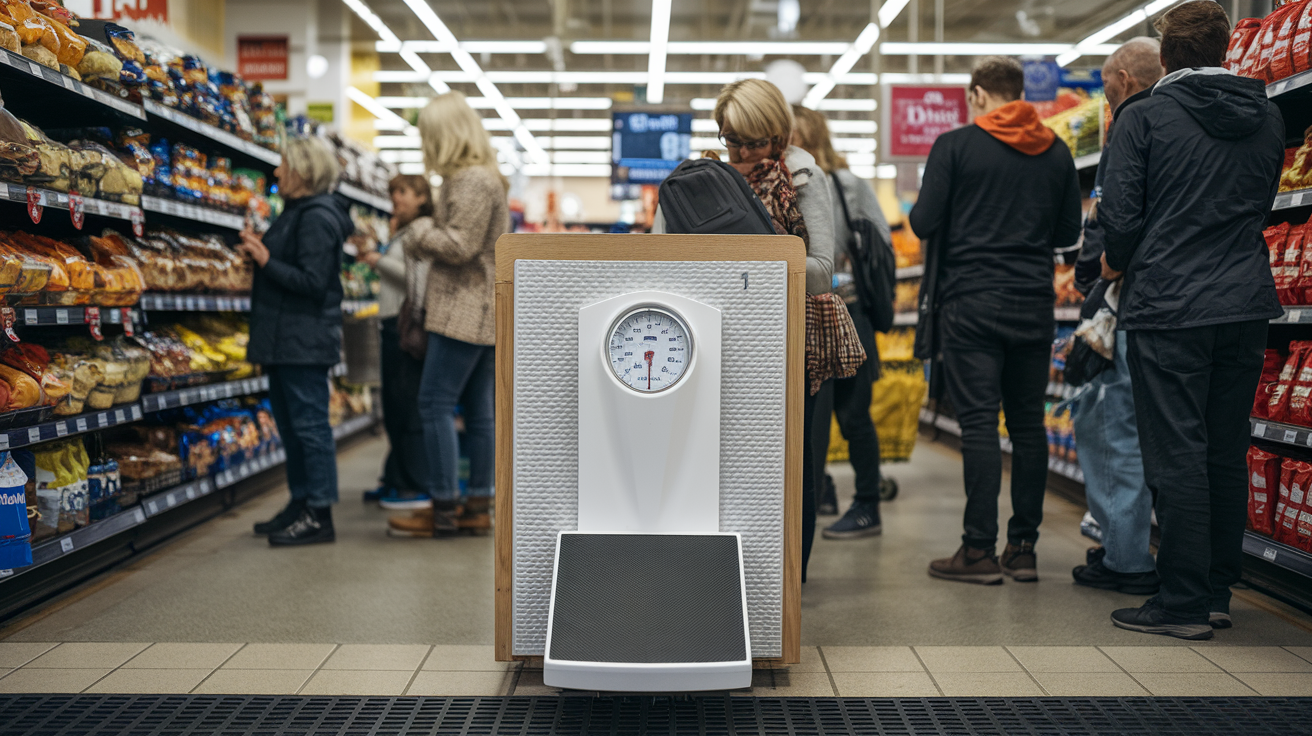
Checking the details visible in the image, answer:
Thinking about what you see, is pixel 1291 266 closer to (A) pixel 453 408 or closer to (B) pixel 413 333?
(A) pixel 453 408

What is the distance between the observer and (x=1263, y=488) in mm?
2963

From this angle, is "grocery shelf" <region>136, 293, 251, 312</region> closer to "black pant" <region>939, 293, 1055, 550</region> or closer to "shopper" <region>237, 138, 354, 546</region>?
"shopper" <region>237, 138, 354, 546</region>

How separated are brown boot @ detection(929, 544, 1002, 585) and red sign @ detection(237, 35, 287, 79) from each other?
8409 millimetres

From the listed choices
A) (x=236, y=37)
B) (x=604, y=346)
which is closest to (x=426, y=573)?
(x=604, y=346)

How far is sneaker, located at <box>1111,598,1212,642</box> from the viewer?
2.52 metres

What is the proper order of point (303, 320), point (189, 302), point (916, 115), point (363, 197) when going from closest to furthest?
point (303, 320)
point (189, 302)
point (363, 197)
point (916, 115)

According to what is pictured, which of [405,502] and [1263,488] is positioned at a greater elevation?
[1263,488]

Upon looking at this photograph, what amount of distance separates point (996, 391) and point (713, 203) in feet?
4.43

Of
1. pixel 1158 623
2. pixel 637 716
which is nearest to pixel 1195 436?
pixel 1158 623

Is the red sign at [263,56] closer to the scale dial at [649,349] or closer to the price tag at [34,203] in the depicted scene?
the price tag at [34,203]

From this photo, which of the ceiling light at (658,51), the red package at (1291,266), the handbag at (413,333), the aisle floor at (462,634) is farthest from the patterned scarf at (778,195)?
the ceiling light at (658,51)

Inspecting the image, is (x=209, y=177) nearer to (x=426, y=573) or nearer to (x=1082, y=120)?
(x=426, y=573)

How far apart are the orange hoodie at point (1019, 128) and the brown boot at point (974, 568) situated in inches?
52.2

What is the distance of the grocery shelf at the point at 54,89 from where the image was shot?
260 centimetres
